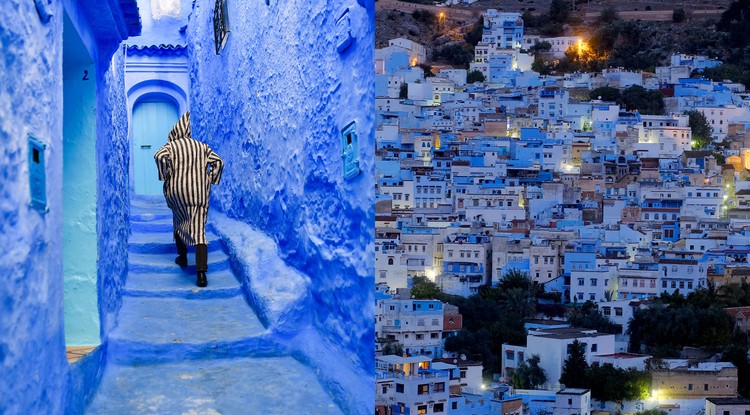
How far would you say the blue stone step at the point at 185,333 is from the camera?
2.78 metres

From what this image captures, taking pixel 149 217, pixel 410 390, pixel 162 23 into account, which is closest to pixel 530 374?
pixel 410 390

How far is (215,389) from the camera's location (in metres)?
2.51

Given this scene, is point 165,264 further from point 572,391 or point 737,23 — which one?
point 737,23

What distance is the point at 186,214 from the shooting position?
3688 mm

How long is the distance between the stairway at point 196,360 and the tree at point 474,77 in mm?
2974

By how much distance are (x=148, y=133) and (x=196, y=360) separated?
4677 millimetres

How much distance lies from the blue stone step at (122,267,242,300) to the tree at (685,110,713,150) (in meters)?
3.81

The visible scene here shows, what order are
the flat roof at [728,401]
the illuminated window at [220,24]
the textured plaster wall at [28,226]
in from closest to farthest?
the textured plaster wall at [28,226], the flat roof at [728,401], the illuminated window at [220,24]

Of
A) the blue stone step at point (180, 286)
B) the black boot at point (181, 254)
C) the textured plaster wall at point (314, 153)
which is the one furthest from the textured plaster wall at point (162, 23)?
the blue stone step at point (180, 286)

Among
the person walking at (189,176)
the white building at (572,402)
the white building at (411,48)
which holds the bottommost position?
the white building at (572,402)

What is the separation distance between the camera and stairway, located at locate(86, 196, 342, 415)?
2.38 metres

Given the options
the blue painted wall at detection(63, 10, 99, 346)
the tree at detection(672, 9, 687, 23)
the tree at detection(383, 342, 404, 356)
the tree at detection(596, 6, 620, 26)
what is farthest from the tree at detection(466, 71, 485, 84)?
the blue painted wall at detection(63, 10, 99, 346)

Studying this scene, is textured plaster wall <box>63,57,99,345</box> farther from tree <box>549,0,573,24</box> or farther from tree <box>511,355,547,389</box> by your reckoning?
tree <box>549,0,573,24</box>

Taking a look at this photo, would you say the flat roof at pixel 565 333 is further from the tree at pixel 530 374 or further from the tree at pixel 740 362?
the tree at pixel 740 362
